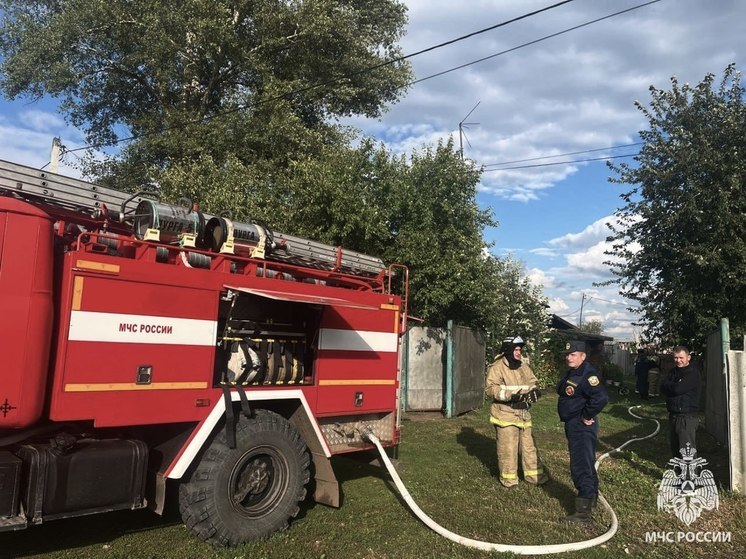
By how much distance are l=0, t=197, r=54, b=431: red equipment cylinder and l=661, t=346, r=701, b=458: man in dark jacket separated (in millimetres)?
6898

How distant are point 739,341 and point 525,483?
9.48m

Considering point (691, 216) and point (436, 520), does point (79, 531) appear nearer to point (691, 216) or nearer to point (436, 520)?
point (436, 520)

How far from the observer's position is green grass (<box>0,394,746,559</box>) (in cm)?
467

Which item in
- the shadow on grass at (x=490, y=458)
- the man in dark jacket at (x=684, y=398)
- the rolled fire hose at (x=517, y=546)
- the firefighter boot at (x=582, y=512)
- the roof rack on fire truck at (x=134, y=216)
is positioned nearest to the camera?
the roof rack on fire truck at (x=134, y=216)

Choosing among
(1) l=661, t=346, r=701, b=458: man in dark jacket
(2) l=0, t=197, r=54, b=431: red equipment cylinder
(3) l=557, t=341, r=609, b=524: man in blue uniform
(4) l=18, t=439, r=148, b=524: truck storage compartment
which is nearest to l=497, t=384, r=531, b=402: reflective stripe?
(3) l=557, t=341, r=609, b=524: man in blue uniform

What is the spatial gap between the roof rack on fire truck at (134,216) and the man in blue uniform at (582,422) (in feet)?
10.6

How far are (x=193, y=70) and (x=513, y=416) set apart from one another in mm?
14478

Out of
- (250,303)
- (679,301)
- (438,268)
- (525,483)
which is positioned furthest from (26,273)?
(679,301)

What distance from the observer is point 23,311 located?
3.77 m

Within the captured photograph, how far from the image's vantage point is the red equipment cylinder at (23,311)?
3695 mm

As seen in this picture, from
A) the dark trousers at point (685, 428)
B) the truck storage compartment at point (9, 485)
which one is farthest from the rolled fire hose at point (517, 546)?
the truck storage compartment at point (9, 485)

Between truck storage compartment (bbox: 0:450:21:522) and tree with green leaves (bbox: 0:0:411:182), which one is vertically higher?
tree with green leaves (bbox: 0:0:411:182)

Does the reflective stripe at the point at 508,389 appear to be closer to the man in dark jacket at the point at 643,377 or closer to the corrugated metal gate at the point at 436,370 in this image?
the corrugated metal gate at the point at 436,370

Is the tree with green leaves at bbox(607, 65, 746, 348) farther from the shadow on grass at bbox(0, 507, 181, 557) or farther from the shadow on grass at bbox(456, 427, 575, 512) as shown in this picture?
the shadow on grass at bbox(0, 507, 181, 557)
